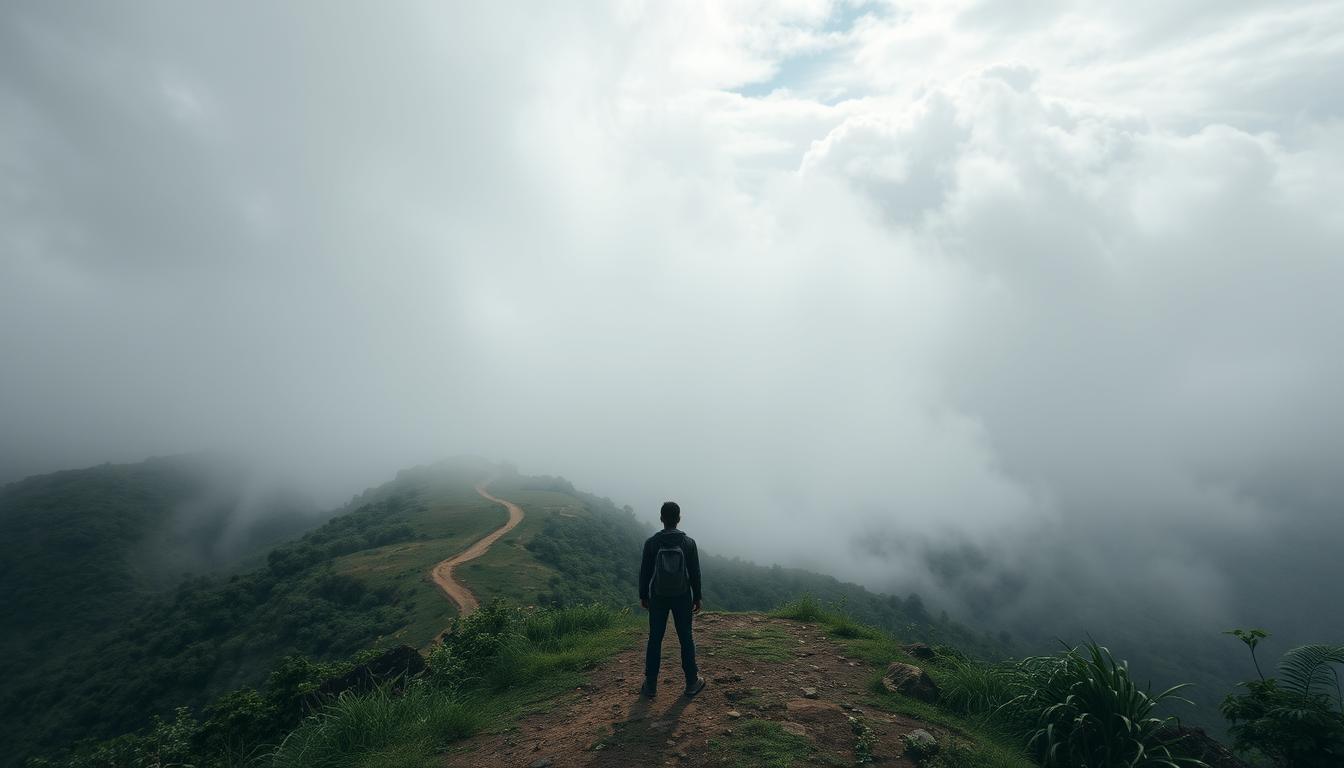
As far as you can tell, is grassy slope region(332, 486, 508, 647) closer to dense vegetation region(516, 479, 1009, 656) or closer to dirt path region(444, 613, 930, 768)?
dense vegetation region(516, 479, 1009, 656)

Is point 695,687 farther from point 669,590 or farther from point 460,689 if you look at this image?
point 460,689

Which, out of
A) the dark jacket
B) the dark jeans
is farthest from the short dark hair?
the dark jeans

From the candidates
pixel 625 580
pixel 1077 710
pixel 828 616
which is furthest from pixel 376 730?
pixel 625 580

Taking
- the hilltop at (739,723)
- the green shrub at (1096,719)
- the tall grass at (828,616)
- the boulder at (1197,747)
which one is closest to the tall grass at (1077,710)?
the green shrub at (1096,719)

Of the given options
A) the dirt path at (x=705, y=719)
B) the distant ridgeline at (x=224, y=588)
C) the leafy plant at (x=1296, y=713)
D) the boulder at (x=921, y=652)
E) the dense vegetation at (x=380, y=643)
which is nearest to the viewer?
the leafy plant at (x=1296, y=713)

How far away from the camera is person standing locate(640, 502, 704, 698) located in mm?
8469

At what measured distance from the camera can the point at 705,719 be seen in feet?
25.9

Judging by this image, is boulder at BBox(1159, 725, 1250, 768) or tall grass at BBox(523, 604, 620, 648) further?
tall grass at BBox(523, 604, 620, 648)

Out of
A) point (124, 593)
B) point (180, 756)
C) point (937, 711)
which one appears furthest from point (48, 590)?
point (937, 711)

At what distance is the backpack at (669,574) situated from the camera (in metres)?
8.44

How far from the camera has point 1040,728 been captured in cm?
755

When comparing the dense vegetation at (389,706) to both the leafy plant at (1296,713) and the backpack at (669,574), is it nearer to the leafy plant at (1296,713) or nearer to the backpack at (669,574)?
the backpack at (669,574)

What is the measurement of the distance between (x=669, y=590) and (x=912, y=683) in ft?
13.1

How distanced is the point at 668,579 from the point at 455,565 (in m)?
53.4
